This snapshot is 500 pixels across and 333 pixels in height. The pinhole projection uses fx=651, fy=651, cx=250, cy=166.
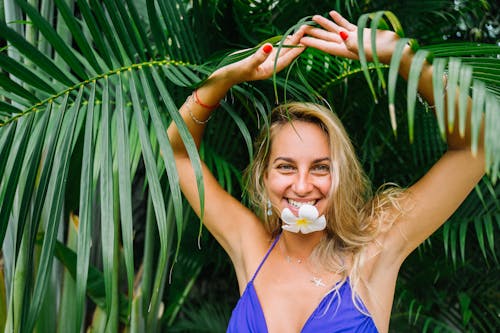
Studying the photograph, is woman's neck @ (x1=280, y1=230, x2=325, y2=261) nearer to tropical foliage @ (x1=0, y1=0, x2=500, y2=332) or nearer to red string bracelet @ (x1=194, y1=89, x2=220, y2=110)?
tropical foliage @ (x1=0, y1=0, x2=500, y2=332)

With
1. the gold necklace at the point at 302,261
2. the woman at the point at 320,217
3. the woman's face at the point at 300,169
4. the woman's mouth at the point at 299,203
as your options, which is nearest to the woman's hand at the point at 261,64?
the woman at the point at 320,217

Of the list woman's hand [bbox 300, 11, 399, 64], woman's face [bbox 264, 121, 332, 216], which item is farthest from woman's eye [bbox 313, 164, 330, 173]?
woman's hand [bbox 300, 11, 399, 64]

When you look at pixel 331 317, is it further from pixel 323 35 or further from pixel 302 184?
pixel 323 35

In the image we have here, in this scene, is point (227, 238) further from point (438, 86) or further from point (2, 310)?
point (438, 86)

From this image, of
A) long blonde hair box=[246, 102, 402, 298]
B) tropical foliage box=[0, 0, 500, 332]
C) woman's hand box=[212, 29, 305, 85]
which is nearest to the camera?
tropical foliage box=[0, 0, 500, 332]

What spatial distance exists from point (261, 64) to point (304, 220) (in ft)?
0.92

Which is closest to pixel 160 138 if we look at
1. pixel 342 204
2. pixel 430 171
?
pixel 342 204

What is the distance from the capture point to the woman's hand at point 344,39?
0.96 metres

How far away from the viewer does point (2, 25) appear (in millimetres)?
951

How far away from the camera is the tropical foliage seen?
0.95 metres

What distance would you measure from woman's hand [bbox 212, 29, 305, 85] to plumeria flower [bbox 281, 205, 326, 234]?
24 cm

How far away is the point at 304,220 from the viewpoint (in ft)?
3.75

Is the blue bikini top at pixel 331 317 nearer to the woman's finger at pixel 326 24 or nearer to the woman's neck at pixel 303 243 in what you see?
the woman's neck at pixel 303 243

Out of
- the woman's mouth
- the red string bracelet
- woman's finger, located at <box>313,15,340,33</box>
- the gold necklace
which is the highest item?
woman's finger, located at <box>313,15,340,33</box>
